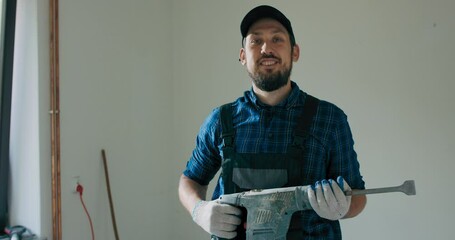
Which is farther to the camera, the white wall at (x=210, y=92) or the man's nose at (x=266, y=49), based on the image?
the white wall at (x=210, y=92)

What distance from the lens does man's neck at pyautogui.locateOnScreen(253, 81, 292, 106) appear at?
1267 mm

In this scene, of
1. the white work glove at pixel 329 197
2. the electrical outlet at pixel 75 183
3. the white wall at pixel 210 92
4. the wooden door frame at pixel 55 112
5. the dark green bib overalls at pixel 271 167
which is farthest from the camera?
the electrical outlet at pixel 75 183

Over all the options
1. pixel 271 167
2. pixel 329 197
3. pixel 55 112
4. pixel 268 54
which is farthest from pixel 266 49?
pixel 55 112

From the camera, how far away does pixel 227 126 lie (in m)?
1.26

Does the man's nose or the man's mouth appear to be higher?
the man's nose

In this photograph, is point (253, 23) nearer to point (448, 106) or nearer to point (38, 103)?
point (448, 106)

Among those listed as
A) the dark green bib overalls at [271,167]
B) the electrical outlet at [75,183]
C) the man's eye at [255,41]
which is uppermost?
the man's eye at [255,41]

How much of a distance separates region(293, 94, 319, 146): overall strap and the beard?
101 millimetres

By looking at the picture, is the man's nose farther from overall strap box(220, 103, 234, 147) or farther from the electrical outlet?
the electrical outlet

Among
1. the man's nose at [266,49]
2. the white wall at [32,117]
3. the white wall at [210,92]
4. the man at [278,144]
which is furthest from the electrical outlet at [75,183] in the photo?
the man's nose at [266,49]

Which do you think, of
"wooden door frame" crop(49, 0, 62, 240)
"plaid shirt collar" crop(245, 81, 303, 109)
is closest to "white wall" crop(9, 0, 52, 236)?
"wooden door frame" crop(49, 0, 62, 240)

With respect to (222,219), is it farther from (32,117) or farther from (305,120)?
(32,117)

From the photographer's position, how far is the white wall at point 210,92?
171cm

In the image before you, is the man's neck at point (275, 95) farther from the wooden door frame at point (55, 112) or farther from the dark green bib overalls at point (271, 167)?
the wooden door frame at point (55, 112)
